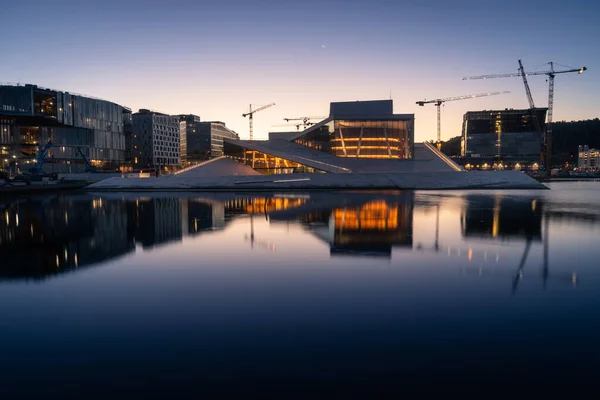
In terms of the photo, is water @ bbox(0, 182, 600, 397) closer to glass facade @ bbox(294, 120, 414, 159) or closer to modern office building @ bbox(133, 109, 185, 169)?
glass facade @ bbox(294, 120, 414, 159)

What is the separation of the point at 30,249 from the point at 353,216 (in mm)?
14810

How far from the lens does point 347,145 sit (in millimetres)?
61000

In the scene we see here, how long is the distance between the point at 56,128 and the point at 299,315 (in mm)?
96890

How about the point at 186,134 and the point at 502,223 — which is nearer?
the point at 502,223

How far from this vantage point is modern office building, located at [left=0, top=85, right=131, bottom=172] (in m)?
75.9

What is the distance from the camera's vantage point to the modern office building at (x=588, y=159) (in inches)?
7111

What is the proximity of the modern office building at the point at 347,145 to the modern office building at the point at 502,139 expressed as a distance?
98.5 m

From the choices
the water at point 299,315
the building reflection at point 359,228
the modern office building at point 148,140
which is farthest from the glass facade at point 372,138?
the modern office building at point 148,140

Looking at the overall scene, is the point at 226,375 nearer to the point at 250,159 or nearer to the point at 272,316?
the point at 272,316

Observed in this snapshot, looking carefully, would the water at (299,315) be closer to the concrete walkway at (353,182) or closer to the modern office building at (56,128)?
the concrete walkway at (353,182)

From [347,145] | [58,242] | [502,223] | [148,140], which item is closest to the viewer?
[58,242]

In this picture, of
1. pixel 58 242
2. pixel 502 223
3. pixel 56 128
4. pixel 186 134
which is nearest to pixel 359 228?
pixel 502 223

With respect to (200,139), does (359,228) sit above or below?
below

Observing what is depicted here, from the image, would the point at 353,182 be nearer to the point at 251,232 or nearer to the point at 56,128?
the point at 251,232
